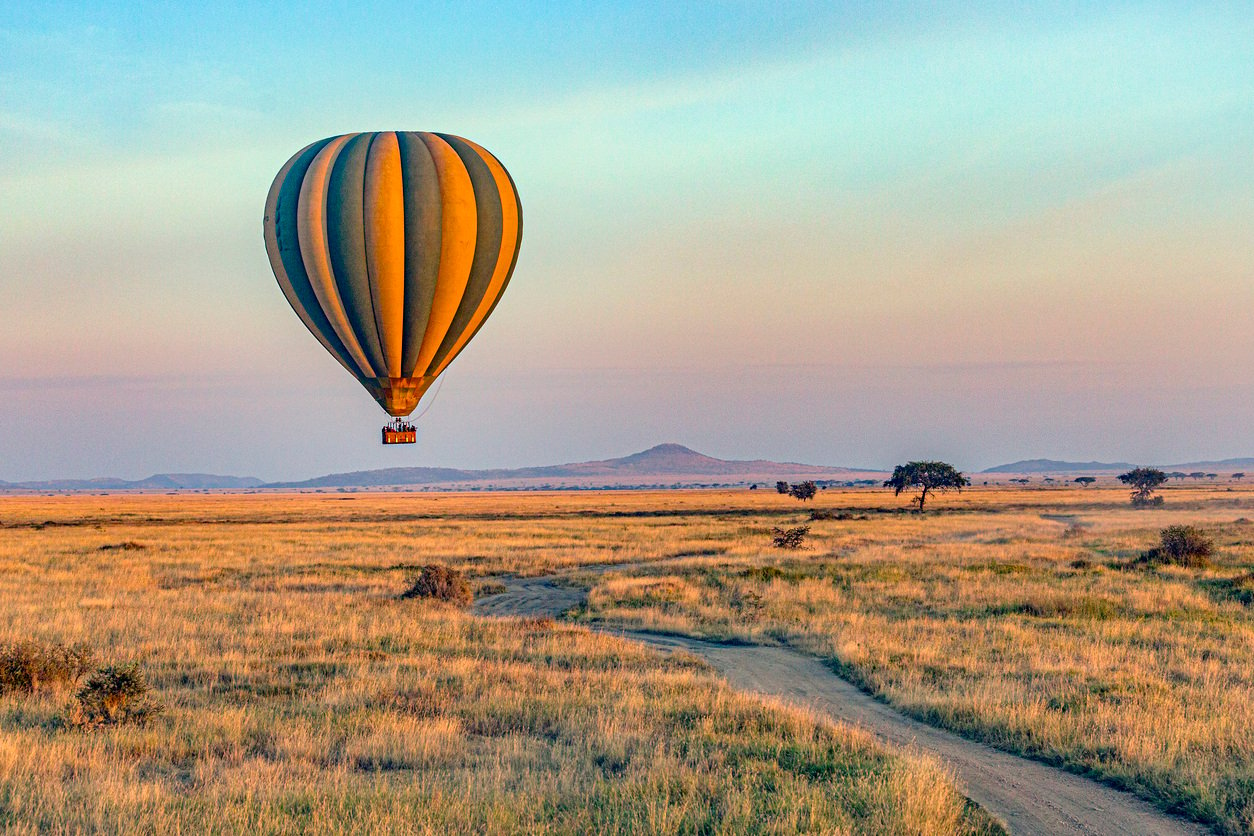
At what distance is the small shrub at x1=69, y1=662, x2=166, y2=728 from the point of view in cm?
1371

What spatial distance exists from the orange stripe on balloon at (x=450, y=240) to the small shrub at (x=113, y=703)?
15.2 metres

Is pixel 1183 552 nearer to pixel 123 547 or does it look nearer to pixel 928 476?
pixel 123 547

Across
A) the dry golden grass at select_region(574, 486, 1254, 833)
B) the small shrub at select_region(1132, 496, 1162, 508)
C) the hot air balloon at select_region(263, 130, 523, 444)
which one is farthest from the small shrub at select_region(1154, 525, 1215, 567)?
the small shrub at select_region(1132, 496, 1162, 508)

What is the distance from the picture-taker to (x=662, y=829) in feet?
29.9

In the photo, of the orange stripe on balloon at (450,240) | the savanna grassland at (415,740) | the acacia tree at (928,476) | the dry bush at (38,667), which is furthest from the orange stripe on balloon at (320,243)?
the acacia tree at (928,476)

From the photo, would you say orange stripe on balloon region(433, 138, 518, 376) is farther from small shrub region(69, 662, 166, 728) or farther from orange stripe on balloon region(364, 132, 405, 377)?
small shrub region(69, 662, 166, 728)

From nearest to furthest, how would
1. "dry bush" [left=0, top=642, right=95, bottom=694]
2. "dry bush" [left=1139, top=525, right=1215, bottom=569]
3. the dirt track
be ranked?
1. the dirt track
2. "dry bush" [left=0, top=642, right=95, bottom=694]
3. "dry bush" [left=1139, top=525, right=1215, bottom=569]

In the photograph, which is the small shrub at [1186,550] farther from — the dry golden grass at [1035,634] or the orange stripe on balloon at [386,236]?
the orange stripe on balloon at [386,236]

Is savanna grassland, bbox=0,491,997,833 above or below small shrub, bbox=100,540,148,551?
above

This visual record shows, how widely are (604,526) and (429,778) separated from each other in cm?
6503

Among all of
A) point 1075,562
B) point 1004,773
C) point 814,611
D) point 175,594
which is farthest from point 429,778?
point 1075,562

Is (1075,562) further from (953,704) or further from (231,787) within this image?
(231,787)

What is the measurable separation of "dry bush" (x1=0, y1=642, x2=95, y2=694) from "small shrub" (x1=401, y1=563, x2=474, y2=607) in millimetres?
12685

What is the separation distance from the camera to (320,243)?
27016 mm
